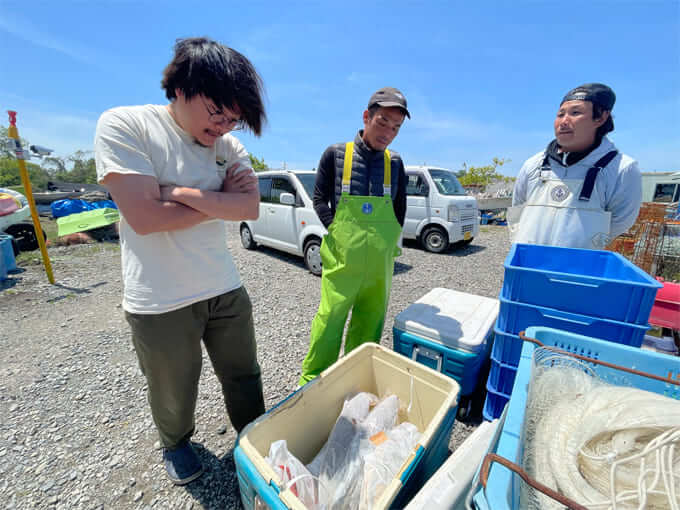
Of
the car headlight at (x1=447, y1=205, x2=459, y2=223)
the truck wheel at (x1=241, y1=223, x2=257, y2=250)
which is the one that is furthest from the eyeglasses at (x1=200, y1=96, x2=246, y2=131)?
the car headlight at (x1=447, y1=205, x2=459, y2=223)

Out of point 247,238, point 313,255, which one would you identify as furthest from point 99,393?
point 247,238

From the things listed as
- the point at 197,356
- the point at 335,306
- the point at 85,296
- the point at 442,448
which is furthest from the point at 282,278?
the point at 442,448

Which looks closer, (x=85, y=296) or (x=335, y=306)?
(x=335, y=306)

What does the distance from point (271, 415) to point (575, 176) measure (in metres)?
2.34

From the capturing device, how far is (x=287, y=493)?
2.67ft

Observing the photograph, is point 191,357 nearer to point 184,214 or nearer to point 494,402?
point 184,214

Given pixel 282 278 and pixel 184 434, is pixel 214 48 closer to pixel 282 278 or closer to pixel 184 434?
pixel 184 434

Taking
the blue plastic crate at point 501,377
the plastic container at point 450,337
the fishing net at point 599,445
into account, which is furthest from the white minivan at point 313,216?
the fishing net at point 599,445

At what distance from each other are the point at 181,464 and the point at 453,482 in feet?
4.49

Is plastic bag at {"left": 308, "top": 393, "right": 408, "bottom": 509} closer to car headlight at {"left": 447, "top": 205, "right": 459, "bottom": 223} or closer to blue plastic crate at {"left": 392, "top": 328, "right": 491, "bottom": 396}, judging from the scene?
blue plastic crate at {"left": 392, "top": 328, "right": 491, "bottom": 396}

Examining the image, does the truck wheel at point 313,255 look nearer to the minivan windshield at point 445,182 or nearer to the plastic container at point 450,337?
the plastic container at point 450,337

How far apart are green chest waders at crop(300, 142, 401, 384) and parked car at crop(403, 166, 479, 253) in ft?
14.9

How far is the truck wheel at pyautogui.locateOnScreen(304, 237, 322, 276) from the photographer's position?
15.8 feet

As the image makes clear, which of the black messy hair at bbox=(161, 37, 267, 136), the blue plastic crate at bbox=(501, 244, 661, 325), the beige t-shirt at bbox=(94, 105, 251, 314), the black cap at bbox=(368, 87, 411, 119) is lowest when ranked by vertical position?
the blue plastic crate at bbox=(501, 244, 661, 325)
